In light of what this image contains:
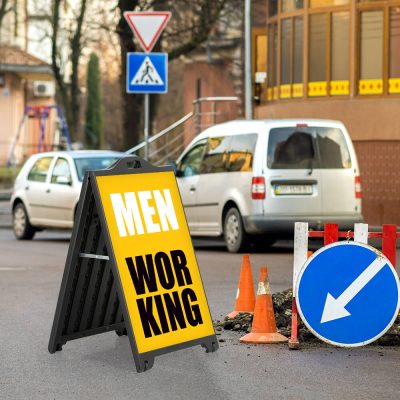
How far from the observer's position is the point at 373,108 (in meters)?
25.3

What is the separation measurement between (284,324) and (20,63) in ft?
146

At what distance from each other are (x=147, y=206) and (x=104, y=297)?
840 mm

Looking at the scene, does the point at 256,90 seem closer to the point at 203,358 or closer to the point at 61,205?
the point at 61,205

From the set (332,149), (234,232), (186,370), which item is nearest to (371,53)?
(332,149)

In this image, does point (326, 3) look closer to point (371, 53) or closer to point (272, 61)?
point (371, 53)

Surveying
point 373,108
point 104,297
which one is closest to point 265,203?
point 373,108

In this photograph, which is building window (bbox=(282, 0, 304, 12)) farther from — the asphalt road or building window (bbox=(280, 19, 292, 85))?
the asphalt road

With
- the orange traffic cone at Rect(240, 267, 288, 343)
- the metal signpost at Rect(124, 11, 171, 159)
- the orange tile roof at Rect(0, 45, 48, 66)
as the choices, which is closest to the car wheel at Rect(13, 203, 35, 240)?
the metal signpost at Rect(124, 11, 171, 159)

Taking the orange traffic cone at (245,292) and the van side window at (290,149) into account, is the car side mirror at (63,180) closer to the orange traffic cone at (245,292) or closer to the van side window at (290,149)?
the van side window at (290,149)

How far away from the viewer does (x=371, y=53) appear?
26.0 metres

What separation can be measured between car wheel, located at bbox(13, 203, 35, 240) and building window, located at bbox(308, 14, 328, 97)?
23.0 ft

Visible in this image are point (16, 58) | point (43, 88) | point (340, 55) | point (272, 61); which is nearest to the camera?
point (340, 55)

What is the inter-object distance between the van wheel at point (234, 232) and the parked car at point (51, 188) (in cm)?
302

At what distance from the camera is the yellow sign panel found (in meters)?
8.62
